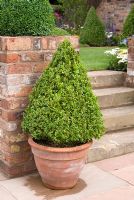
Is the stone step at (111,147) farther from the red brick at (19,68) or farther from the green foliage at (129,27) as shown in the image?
the green foliage at (129,27)

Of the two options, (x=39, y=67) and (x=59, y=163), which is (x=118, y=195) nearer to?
(x=59, y=163)

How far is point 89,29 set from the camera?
9.95 metres

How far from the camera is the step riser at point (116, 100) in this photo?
5.02 meters

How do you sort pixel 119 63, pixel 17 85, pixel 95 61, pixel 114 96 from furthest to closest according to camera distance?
pixel 95 61 < pixel 119 63 < pixel 114 96 < pixel 17 85

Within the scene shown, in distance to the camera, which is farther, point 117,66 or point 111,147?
point 117,66

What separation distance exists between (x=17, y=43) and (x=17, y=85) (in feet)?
1.25

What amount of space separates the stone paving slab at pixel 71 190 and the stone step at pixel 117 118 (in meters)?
0.85

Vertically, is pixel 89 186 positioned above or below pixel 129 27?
below

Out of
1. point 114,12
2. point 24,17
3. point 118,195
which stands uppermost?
point 114,12

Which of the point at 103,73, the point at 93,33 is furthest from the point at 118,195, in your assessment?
the point at 93,33

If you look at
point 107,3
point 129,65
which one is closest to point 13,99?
point 129,65

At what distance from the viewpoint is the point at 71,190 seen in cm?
359

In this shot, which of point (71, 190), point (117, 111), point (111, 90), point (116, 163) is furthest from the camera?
point (111, 90)

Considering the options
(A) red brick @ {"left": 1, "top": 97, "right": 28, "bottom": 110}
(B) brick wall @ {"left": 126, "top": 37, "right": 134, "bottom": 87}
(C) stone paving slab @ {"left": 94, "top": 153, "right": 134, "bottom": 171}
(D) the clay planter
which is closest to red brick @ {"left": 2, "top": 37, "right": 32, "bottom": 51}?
(A) red brick @ {"left": 1, "top": 97, "right": 28, "bottom": 110}
